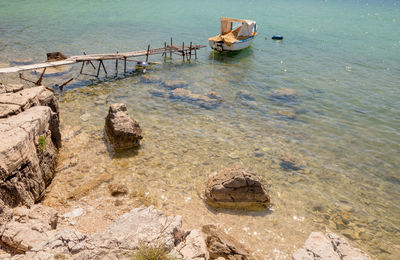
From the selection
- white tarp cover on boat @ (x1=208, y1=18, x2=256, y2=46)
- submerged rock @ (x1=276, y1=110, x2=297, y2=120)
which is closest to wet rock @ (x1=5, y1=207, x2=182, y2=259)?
submerged rock @ (x1=276, y1=110, x2=297, y2=120)

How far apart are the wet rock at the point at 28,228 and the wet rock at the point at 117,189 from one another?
7.31ft

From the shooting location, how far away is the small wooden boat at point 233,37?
29.6m

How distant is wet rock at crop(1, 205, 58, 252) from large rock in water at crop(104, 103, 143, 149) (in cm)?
478

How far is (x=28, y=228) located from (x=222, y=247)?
4.81m

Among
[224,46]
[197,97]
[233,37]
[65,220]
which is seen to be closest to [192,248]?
[65,220]

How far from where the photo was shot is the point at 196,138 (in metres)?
13.1

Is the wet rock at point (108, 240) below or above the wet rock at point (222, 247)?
above

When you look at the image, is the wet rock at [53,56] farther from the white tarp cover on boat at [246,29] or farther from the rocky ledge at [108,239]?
the white tarp cover on boat at [246,29]

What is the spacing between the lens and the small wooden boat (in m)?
29.6

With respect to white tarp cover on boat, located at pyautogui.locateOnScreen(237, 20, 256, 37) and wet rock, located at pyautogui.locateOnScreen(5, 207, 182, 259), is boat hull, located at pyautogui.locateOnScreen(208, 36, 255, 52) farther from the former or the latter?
wet rock, located at pyautogui.locateOnScreen(5, 207, 182, 259)

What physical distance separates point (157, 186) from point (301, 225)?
5307 millimetres

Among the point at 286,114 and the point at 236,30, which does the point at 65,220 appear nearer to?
the point at 286,114

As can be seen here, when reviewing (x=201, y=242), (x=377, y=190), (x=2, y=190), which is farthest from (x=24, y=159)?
(x=377, y=190)

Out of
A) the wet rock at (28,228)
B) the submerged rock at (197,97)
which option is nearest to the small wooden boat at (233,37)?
the submerged rock at (197,97)
